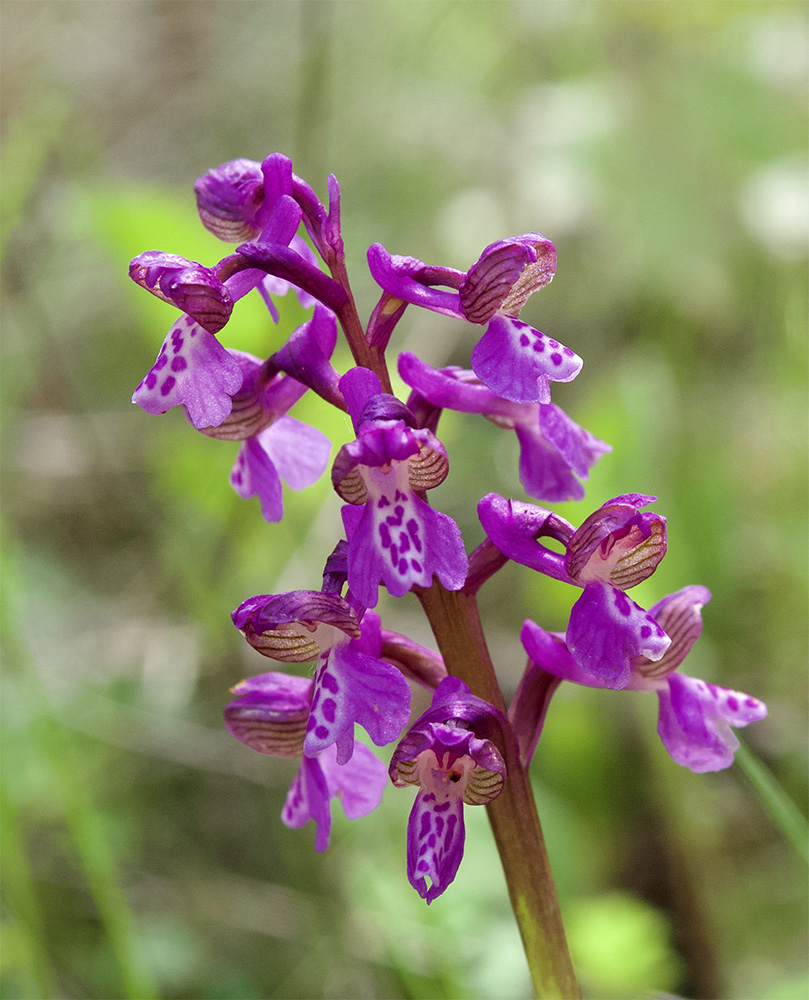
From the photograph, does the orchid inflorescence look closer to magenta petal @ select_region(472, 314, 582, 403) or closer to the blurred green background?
magenta petal @ select_region(472, 314, 582, 403)

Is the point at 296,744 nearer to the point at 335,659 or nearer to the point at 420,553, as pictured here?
the point at 335,659

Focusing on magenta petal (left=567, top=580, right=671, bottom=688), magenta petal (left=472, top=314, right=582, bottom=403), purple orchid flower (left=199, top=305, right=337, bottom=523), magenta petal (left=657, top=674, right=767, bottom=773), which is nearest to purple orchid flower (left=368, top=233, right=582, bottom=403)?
magenta petal (left=472, top=314, right=582, bottom=403)

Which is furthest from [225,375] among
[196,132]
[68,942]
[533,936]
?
[196,132]

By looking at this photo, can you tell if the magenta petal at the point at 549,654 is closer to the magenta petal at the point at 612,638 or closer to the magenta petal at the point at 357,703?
the magenta petal at the point at 612,638

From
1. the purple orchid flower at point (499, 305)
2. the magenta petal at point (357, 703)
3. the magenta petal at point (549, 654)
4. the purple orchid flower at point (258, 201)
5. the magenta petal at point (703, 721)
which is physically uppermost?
the purple orchid flower at point (258, 201)

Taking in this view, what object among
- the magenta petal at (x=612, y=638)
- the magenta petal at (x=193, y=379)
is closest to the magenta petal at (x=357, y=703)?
the magenta petal at (x=612, y=638)

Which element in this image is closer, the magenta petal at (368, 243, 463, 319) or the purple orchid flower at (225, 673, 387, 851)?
the magenta petal at (368, 243, 463, 319)
